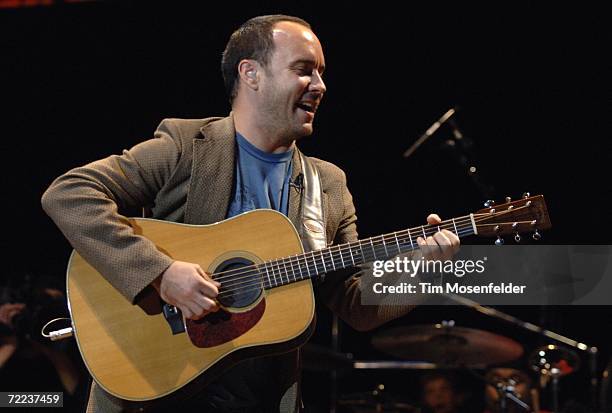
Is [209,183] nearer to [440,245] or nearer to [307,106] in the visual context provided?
[307,106]

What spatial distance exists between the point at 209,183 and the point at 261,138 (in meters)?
0.32

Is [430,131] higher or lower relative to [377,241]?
higher

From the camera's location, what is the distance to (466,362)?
5402 mm

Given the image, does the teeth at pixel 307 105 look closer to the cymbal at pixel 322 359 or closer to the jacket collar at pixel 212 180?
the jacket collar at pixel 212 180

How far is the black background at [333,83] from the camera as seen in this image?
5.21m

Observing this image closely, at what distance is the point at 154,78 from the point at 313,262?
3066 millimetres

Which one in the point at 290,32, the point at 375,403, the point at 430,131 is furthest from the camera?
the point at 430,131

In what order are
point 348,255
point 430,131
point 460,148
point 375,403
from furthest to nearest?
point 460,148, point 430,131, point 375,403, point 348,255

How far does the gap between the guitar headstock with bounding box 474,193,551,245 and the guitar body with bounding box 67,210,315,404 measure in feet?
2.07

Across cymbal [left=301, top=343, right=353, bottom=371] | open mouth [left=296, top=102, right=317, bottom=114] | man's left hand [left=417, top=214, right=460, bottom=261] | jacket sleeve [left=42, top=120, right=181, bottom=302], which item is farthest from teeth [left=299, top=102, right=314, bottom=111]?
cymbal [left=301, top=343, right=353, bottom=371]

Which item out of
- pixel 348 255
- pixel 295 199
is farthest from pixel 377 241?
pixel 295 199

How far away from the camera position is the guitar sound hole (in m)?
2.59

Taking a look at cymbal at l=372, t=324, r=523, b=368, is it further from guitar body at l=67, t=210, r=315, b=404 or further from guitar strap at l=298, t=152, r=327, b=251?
guitar body at l=67, t=210, r=315, b=404

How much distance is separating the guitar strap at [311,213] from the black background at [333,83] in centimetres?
235
